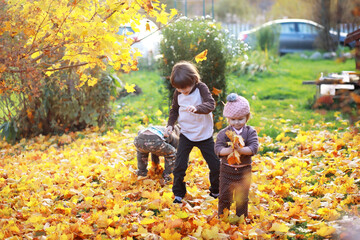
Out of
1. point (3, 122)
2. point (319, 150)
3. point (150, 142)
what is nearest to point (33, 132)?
point (3, 122)

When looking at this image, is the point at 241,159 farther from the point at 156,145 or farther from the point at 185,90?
the point at 156,145

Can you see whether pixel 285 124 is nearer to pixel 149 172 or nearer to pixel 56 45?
pixel 149 172

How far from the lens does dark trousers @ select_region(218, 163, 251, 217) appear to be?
2896mm

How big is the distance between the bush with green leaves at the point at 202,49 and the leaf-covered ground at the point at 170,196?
48.1 inches

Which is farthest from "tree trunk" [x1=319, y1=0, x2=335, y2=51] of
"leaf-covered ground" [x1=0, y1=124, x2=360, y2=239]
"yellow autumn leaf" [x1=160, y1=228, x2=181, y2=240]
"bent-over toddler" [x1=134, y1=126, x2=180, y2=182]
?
"yellow autumn leaf" [x1=160, y1=228, x2=181, y2=240]

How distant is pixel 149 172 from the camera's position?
4.17m

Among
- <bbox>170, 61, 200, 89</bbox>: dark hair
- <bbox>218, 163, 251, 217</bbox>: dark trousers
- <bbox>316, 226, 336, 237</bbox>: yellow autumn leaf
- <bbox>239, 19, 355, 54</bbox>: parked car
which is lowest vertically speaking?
<bbox>316, 226, 336, 237</bbox>: yellow autumn leaf

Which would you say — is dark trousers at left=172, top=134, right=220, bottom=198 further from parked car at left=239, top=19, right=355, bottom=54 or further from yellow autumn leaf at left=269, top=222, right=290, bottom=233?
parked car at left=239, top=19, right=355, bottom=54

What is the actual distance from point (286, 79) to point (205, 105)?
788cm

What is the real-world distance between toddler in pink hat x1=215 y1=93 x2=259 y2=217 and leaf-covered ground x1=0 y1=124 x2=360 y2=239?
0.13 metres

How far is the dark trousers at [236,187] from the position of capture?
290 centimetres

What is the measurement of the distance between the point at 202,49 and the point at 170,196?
2.97m

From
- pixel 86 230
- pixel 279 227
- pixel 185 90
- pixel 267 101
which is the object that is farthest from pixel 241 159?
pixel 267 101

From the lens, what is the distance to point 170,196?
3.48 m
